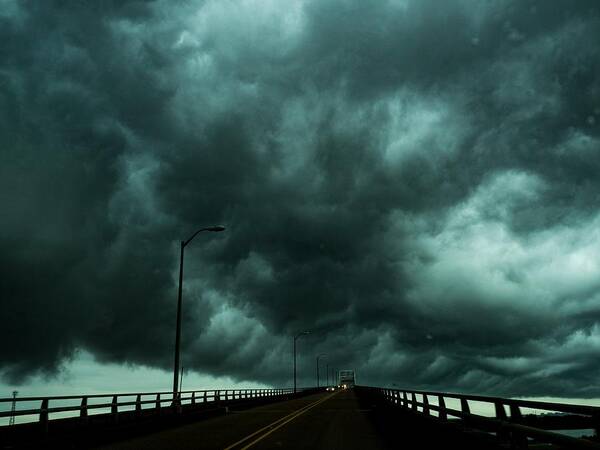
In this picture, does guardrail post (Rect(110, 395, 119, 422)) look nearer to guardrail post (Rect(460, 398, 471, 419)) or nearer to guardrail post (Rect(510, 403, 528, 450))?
guardrail post (Rect(460, 398, 471, 419))

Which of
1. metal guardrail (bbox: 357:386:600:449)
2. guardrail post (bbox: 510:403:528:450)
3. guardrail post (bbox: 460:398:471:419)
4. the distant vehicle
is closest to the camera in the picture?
metal guardrail (bbox: 357:386:600:449)

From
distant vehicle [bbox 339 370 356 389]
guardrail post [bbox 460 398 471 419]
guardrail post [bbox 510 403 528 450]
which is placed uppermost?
distant vehicle [bbox 339 370 356 389]

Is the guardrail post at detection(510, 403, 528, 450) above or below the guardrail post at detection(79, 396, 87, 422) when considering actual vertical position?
below

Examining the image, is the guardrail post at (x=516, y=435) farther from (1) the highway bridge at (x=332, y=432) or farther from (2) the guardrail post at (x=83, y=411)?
(2) the guardrail post at (x=83, y=411)

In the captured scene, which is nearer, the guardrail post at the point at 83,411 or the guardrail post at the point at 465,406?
the guardrail post at the point at 465,406

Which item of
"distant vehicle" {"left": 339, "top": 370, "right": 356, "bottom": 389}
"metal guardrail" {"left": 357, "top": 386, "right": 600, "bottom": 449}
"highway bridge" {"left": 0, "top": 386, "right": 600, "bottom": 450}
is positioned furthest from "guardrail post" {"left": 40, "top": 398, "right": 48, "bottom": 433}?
"distant vehicle" {"left": 339, "top": 370, "right": 356, "bottom": 389}

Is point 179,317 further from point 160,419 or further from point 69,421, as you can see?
point 69,421

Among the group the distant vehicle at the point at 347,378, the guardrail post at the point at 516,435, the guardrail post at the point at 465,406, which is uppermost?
the distant vehicle at the point at 347,378

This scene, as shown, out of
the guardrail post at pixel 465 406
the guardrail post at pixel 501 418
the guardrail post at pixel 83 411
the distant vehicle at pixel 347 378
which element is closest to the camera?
the guardrail post at pixel 501 418

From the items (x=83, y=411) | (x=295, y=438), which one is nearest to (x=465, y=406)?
(x=295, y=438)

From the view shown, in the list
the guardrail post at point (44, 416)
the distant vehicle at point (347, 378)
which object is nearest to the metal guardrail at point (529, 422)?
the guardrail post at point (44, 416)

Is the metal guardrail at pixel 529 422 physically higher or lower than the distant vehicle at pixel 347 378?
lower

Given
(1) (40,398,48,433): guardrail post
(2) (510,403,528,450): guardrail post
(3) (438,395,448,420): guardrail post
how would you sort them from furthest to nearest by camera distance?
1. (3) (438,395,448,420): guardrail post
2. (1) (40,398,48,433): guardrail post
3. (2) (510,403,528,450): guardrail post

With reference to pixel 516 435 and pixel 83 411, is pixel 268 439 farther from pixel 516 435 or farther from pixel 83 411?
pixel 516 435
